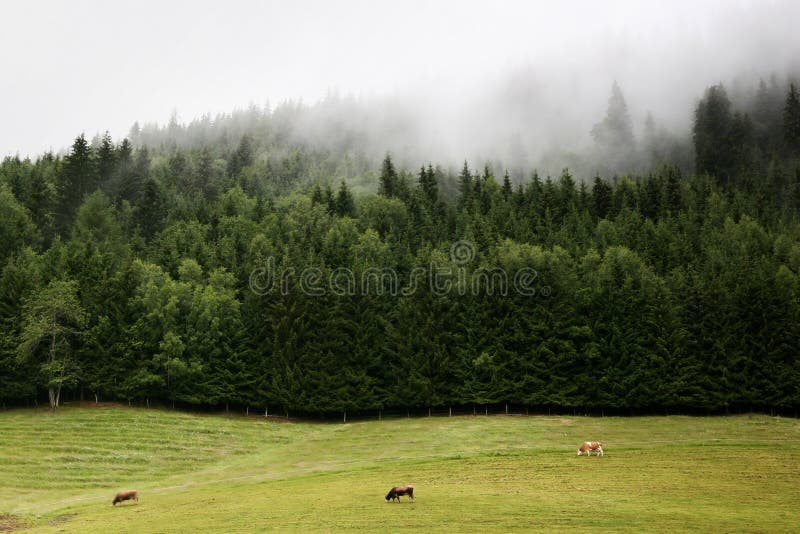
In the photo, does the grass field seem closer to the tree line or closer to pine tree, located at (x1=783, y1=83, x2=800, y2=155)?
the tree line

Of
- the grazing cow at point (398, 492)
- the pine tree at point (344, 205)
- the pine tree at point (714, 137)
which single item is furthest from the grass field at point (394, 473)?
the pine tree at point (714, 137)

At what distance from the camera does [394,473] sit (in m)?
44.4

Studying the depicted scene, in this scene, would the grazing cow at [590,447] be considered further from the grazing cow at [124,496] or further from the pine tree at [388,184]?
the pine tree at [388,184]

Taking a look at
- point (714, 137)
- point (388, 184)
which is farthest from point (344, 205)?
point (714, 137)

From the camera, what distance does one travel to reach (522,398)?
77375 mm

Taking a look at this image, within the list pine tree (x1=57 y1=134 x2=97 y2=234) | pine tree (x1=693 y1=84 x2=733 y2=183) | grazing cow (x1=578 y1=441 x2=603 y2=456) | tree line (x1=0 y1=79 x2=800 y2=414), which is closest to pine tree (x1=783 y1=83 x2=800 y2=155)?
pine tree (x1=693 y1=84 x2=733 y2=183)

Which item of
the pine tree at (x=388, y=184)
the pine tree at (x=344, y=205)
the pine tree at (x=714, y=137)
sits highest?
the pine tree at (x=714, y=137)

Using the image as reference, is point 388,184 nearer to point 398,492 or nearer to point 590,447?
point 590,447

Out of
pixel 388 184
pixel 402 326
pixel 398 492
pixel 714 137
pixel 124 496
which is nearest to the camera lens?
pixel 398 492

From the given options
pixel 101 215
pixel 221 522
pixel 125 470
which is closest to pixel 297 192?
pixel 101 215

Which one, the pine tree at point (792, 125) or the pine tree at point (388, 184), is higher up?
the pine tree at point (792, 125)

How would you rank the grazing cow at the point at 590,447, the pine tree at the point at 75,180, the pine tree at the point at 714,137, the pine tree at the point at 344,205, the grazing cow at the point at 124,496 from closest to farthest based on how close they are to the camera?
the grazing cow at the point at 124,496 → the grazing cow at the point at 590,447 → the pine tree at the point at 75,180 → the pine tree at the point at 344,205 → the pine tree at the point at 714,137

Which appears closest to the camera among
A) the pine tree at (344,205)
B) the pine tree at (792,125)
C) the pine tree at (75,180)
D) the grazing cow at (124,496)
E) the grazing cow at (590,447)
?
the grazing cow at (124,496)

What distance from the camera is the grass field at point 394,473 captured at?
2891 cm
